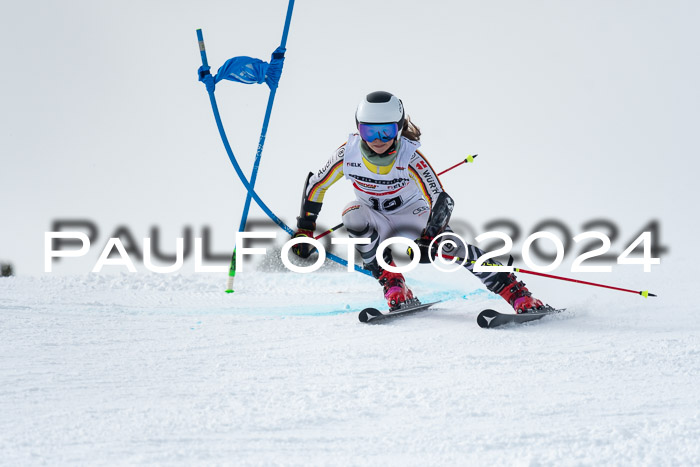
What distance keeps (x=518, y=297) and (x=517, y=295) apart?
0.02 meters

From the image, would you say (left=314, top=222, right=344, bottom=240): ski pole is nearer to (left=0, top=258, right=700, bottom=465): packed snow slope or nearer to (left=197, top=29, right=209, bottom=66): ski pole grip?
(left=0, top=258, right=700, bottom=465): packed snow slope

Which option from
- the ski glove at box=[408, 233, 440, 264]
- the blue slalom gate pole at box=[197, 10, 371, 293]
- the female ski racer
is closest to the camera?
the female ski racer

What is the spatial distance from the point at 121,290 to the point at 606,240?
14.0 ft

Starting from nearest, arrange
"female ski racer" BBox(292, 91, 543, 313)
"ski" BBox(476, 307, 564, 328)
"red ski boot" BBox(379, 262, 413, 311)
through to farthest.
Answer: "ski" BBox(476, 307, 564, 328) → "female ski racer" BBox(292, 91, 543, 313) → "red ski boot" BBox(379, 262, 413, 311)

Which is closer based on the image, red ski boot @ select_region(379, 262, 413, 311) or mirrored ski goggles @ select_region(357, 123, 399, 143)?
mirrored ski goggles @ select_region(357, 123, 399, 143)

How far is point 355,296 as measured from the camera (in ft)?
19.7

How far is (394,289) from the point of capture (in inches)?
179

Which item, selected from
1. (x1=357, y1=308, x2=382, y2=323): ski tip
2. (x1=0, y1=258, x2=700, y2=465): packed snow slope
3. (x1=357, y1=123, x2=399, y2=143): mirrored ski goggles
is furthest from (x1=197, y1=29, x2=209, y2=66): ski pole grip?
(x1=357, y1=308, x2=382, y2=323): ski tip

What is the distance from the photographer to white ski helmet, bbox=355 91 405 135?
3.97 meters

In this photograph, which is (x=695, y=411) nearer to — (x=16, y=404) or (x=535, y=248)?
(x=16, y=404)

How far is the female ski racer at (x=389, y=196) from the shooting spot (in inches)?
159

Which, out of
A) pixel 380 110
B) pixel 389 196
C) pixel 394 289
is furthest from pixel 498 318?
pixel 380 110

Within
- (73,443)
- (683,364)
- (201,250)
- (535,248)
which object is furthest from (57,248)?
(683,364)

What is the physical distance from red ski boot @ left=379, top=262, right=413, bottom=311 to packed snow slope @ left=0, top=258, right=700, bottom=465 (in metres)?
0.23
